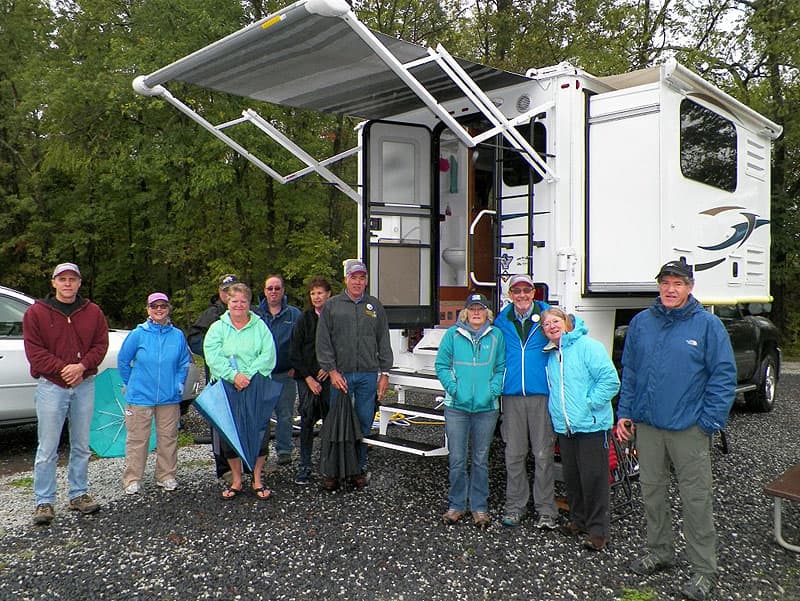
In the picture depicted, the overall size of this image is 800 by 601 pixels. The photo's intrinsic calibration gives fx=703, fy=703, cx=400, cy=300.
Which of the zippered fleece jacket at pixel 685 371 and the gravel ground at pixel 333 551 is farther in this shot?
the gravel ground at pixel 333 551

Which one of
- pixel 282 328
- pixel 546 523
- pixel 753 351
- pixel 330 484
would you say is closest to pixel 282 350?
pixel 282 328

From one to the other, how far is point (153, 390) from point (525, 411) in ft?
8.87

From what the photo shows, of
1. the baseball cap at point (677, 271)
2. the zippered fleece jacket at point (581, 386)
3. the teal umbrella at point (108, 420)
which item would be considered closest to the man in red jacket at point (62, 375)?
the teal umbrella at point (108, 420)

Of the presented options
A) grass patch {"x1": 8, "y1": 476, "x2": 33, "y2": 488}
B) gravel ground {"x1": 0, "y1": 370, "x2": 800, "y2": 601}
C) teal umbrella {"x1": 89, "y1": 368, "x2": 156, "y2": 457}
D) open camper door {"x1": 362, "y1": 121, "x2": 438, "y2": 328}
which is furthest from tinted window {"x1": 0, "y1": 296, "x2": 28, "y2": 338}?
open camper door {"x1": 362, "y1": 121, "x2": 438, "y2": 328}

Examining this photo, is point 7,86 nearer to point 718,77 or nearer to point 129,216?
point 129,216

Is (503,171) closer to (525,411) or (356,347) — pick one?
(356,347)

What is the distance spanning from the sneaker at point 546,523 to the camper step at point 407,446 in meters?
0.79

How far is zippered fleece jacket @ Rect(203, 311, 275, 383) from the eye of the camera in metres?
4.94

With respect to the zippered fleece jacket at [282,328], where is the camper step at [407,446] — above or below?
below

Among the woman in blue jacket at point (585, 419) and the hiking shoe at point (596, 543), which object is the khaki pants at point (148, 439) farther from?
the hiking shoe at point (596, 543)

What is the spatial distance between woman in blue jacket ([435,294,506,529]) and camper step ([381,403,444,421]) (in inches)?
17.7

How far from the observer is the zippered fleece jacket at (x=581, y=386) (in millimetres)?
Result: 4074

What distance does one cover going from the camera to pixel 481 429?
4.52m

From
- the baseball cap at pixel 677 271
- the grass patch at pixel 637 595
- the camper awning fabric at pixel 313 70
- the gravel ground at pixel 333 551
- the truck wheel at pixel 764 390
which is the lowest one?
the grass patch at pixel 637 595
